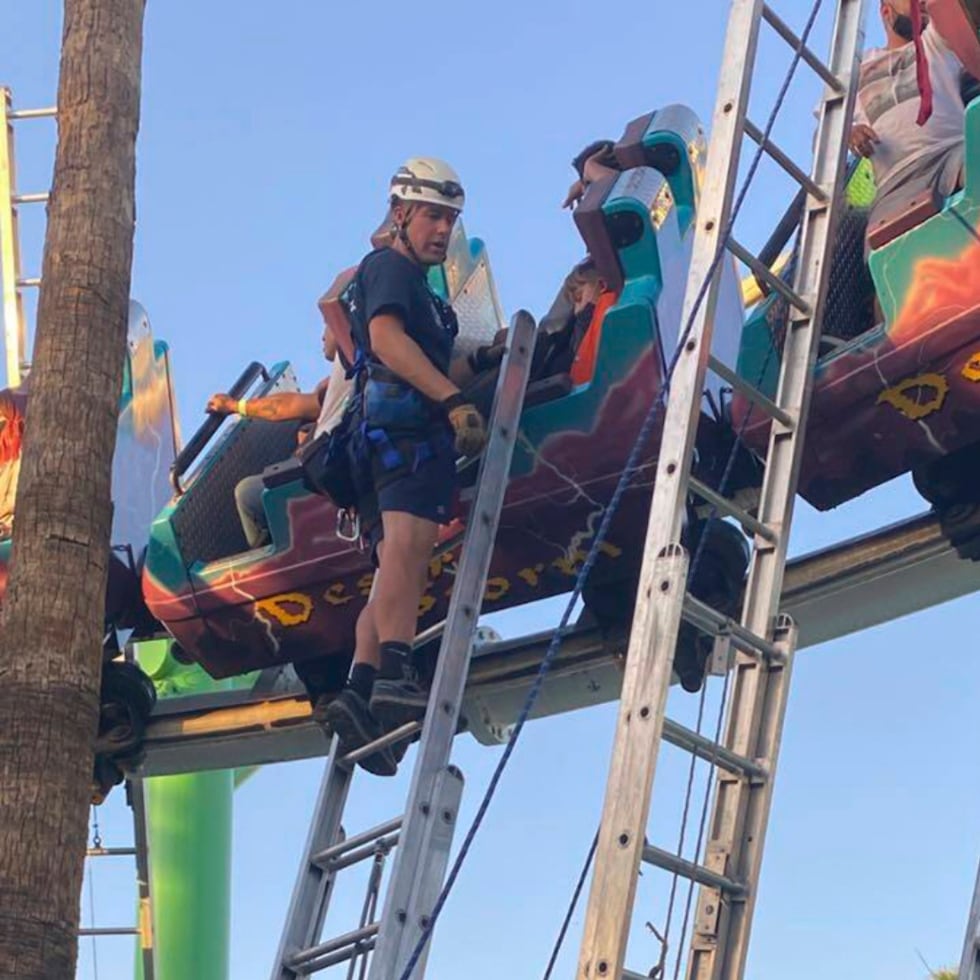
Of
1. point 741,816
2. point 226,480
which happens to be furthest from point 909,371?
point 226,480

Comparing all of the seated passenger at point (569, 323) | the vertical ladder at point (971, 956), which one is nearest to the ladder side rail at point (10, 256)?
the seated passenger at point (569, 323)

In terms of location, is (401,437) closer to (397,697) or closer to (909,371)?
(397,697)

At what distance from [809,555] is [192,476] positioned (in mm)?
2620

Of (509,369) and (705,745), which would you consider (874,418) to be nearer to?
(509,369)

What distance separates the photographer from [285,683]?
1038cm

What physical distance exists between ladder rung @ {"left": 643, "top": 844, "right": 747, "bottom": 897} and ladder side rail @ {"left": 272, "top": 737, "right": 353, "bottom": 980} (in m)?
1.68

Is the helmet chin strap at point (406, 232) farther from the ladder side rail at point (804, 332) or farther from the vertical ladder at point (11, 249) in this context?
the vertical ladder at point (11, 249)

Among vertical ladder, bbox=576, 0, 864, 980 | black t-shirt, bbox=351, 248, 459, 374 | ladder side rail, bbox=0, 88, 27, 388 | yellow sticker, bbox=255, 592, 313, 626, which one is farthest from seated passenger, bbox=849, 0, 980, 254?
ladder side rail, bbox=0, 88, 27, 388

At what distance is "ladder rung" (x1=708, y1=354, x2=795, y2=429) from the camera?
5.86 meters

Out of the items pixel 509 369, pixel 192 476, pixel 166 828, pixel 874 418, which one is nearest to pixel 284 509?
pixel 192 476

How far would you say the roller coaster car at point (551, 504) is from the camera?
789 cm

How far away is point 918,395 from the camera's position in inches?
292

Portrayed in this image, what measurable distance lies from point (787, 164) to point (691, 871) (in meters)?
2.10

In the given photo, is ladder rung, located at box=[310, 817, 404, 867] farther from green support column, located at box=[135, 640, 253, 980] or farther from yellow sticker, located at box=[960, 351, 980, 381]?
green support column, located at box=[135, 640, 253, 980]
